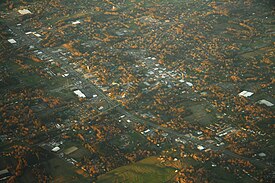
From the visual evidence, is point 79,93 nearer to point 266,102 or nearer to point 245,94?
point 245,94

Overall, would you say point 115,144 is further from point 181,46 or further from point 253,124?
point 181,46

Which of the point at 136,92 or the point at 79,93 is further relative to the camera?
the point at 136,92

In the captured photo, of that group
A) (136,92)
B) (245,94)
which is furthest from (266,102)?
(136,92)

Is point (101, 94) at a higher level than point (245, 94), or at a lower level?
lower

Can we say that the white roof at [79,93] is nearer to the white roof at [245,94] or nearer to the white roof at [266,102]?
the white roof at [245,94]

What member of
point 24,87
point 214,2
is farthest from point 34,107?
point 214,2
